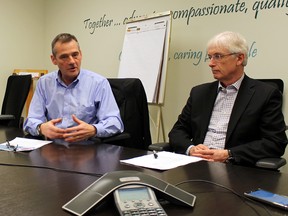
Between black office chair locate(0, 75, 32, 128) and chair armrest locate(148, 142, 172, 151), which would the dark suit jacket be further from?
black office chair locate(0, 75, 32, 128)

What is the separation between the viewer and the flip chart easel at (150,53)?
2.95 meters

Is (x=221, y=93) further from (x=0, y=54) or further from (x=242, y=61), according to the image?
(x=0, y=54)

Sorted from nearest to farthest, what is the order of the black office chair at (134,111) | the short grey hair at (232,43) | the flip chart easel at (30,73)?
the short grey hair at (232,43), the black office chair at (134,111), the flip chart easel at (30,73)

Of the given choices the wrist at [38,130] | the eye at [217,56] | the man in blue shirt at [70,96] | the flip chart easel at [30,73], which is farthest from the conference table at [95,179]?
the flip chart easel at [30,73]

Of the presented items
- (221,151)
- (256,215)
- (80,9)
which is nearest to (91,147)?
A: (221,151)

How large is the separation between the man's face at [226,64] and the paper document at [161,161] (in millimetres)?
746

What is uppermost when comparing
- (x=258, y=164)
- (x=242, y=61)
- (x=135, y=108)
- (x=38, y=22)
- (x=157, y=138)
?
(x=38, y=22)

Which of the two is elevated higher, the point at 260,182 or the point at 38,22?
the point at 38,22

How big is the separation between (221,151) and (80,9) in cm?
317

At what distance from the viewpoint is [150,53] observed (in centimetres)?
307

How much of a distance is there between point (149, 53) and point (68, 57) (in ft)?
3.71

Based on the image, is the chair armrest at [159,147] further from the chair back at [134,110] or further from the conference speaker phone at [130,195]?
the conference speaker phone at [130,195]

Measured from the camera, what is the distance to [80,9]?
4184mm

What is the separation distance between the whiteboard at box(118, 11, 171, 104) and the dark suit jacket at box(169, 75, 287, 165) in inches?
40.9
